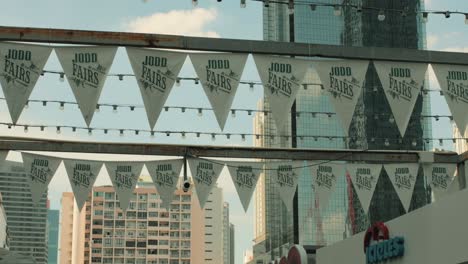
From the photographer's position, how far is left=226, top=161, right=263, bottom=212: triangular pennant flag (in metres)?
21.4

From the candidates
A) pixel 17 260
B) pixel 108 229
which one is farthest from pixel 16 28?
pixel 108 229

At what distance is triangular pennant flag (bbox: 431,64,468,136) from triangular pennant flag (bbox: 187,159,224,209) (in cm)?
702

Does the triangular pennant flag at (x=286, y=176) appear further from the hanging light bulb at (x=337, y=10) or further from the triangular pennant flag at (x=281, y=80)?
the hanging light bulb at (x=337, y=10)

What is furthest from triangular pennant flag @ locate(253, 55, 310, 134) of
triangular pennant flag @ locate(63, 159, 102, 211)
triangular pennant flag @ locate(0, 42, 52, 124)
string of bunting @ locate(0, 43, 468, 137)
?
triangular pennant flag @ locate(63, 159, 102, 211)

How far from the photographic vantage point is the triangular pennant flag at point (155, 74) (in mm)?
15328

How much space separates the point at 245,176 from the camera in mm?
21641

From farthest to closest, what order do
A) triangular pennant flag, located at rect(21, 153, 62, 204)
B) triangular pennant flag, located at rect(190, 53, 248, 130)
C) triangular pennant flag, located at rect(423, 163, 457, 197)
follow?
triangular pennant flag, located at rect(423, 163, 457, 197), triangular pennant flag, located at rect(21, 153, 62, 204), triangular pennant flag, located at rect(190, 53, 248, 130)

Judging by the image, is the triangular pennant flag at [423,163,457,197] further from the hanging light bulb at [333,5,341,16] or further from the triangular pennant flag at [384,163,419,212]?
the hanging light bulb at [333,5,341,16]

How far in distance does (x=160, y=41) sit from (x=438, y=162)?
10310mm

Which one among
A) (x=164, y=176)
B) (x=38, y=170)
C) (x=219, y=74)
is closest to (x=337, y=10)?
(x=219, y=74)

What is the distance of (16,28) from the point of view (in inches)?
578

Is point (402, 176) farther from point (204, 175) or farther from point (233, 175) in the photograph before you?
point (204, 175)

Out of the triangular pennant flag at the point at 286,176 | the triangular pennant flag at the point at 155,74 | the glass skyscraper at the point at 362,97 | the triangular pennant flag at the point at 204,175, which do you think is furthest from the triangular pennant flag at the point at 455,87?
the triangular pennant flag at the point at 204,175

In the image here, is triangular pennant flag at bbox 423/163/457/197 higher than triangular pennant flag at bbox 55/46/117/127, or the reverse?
triangular pennant flag at bbox 55/46/117/127
